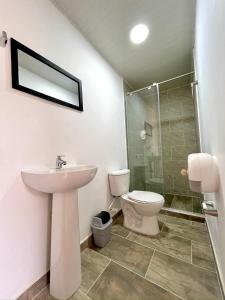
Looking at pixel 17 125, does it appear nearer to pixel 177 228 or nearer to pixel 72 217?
pixel 72 217

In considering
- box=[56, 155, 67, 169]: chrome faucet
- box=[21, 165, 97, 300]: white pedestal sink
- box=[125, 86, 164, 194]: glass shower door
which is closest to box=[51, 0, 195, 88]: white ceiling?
box=[125, 86, 164, 194]: glass shower door

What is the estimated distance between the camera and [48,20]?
1260mm

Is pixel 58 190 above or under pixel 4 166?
under

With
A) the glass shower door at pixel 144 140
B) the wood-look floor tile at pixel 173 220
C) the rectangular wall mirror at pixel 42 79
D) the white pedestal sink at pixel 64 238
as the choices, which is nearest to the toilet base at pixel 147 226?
the wood-look floor tile at pixel 173 220

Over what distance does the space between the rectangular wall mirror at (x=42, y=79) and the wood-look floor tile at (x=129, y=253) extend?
1500 millimetres

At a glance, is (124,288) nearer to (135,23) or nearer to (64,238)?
(64,238)

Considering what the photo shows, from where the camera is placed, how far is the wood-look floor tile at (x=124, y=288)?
3.19 ft

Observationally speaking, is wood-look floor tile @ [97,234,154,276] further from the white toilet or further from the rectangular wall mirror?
the rectangular wall mirror

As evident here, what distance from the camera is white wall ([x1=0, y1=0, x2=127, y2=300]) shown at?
911 millimetres

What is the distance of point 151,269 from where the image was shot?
1.19 meters

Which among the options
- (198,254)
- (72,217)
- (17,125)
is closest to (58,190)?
(72,217)

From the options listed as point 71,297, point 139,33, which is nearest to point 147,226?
point 71,297

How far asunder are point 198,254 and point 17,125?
6.27 ft

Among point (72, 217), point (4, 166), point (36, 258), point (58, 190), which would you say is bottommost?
point (36, 258)
